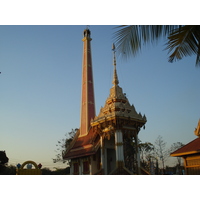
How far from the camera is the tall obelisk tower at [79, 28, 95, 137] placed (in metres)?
15.5

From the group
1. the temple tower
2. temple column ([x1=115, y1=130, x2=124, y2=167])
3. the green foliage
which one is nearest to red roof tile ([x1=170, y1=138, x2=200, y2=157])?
temple column ([x1=115, y1=130, x2=124, y2=167])

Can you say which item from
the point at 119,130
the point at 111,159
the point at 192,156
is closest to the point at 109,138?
the point at 119,130

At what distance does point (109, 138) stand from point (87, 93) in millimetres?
4419

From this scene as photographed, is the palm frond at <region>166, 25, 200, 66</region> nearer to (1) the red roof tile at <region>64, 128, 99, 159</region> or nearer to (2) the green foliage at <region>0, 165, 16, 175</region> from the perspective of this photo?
(1) the red roof tile at <region>64, 128, 99, 159</region>

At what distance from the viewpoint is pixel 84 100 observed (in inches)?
629

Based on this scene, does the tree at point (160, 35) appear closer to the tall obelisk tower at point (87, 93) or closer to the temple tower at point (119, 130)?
the temple tower at point (119, 130)

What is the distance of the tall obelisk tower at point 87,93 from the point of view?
15484 millimetres

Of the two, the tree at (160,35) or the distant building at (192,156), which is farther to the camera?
the distant building at (192,156)

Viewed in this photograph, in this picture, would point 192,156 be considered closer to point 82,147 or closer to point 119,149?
point 119,149

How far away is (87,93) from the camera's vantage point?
1595cm

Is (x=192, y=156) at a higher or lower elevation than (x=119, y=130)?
lower

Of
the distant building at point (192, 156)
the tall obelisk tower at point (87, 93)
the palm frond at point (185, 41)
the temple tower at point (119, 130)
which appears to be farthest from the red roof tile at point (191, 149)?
the tall obelisk tower at point (87, 93)

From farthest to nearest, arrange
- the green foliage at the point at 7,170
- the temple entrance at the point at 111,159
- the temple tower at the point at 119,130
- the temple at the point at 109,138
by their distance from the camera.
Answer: the green foliage at the point at 7,170, the temple entrance at the point at 111,159, the temple at the point at 109,138, the temple tower at the point at 119,130
